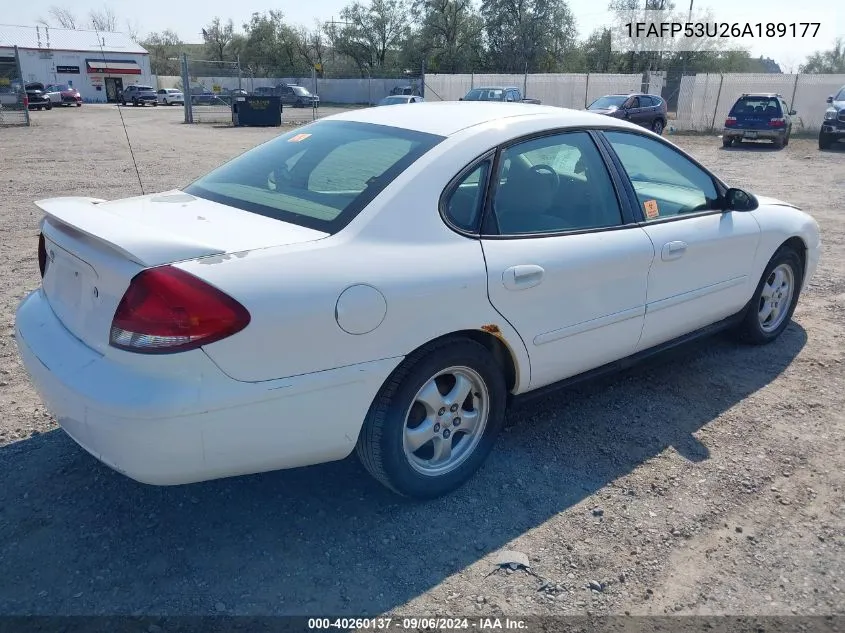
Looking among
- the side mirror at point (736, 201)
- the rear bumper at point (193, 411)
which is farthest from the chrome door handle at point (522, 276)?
the side mirror at point (736, 201)

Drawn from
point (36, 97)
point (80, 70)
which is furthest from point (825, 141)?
point (80, 70)

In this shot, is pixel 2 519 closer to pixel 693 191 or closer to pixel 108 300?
pixel 108 300

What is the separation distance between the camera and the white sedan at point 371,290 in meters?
2.34

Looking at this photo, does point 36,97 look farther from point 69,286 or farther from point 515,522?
point 515,522

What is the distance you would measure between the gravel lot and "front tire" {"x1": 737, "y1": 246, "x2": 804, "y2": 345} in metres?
0.49

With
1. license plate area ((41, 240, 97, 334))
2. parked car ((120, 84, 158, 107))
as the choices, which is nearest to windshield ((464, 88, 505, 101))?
license plate area ((41, 240, 97, 334))

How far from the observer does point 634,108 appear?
22594 millimetres

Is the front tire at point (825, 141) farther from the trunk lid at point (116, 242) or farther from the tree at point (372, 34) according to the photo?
the tree at point (372, 34)

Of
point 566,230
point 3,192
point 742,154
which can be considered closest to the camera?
point 566,230

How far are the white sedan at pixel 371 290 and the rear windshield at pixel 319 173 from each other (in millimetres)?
14

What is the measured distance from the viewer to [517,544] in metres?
2.81

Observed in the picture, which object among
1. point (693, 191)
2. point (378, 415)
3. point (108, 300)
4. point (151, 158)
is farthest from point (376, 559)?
point (151, 158)

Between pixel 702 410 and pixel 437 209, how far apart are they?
2.12 metres

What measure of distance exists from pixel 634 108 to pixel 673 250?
20707mm
